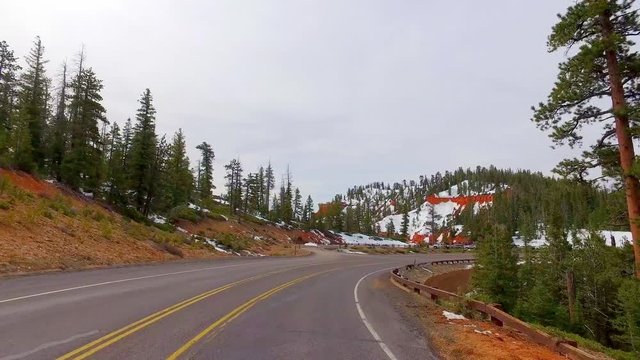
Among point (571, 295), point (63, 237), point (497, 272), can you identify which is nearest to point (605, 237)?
point (571, 295)

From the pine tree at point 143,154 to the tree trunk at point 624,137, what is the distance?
44.8 meters

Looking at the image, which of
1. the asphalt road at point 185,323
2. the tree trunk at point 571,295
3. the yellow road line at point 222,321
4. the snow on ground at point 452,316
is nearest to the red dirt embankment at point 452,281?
the tree trunk at point 571,295

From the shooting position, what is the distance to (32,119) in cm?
4747

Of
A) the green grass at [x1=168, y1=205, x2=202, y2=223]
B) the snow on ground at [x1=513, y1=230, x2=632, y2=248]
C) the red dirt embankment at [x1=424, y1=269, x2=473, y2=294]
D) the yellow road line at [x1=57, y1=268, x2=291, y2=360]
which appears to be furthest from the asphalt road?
the green grass at [x1=168, y1=205, x2=202, y2=223]

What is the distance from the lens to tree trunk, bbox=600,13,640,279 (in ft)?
44.2

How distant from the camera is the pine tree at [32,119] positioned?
4131 cm

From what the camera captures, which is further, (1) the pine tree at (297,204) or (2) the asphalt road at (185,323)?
(1) the pine tree at (297,204)

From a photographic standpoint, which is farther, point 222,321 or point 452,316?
point 452,316

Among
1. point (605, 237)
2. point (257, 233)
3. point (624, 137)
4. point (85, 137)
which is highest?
point (85, 137)

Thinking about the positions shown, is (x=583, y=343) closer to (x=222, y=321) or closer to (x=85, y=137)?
(x=222, y=321)

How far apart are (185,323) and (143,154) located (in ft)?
143

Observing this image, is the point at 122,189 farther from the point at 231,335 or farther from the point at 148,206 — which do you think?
the point at 231,335

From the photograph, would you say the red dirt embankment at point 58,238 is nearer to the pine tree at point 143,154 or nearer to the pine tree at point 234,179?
the pine tree at point 143,154

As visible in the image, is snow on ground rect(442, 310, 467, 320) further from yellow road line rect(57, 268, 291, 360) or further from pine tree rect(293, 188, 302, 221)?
pine tree rect(293, 188, 302, 221)
